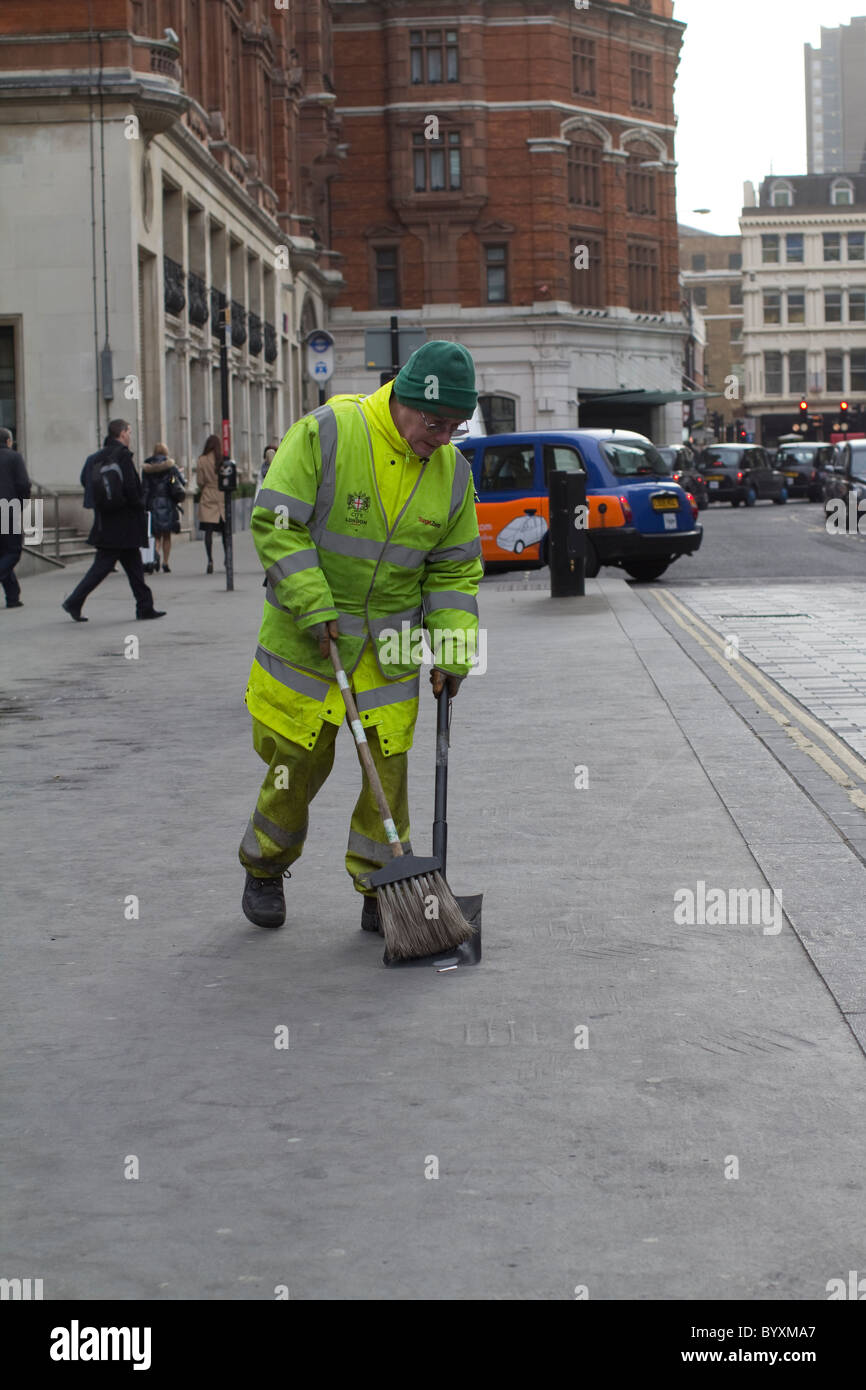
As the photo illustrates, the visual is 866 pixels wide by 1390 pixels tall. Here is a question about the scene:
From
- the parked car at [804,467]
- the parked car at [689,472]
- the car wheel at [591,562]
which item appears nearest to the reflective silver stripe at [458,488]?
the car wheel at [591,562]

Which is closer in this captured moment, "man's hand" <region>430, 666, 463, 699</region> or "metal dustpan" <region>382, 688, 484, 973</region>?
"metal dustpan" <region>382, 688, 484, 973</region>

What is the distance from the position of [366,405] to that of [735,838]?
2272mm

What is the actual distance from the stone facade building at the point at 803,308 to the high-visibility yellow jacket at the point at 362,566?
111259mm

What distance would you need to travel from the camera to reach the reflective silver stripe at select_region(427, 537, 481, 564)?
5.77m

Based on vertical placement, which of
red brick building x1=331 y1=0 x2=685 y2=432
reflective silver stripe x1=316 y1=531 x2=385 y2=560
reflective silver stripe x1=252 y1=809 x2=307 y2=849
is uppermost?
red brick building x1=331 y1=0 x2=685 y2=432

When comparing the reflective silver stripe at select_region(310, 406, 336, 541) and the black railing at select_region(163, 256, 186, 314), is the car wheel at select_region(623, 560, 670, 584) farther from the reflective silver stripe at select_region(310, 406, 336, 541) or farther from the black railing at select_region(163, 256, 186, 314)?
the reflective silver stripe at select_region(310, 406, 336, 541)

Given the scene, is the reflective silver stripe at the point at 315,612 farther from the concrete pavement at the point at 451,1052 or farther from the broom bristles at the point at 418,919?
the concrete pavement at the point at 451,1052

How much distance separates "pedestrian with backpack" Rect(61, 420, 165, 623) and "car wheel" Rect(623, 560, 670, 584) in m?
6.45

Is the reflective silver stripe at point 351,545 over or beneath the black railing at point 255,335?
beneath

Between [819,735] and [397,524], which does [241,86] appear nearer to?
[819,735]

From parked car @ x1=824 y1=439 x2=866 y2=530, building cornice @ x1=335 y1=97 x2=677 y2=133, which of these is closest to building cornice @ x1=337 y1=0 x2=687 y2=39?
building cornice @ x1=335 y1=97 x2=677 y2=133

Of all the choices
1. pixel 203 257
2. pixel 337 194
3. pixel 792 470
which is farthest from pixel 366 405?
pixel 337 194

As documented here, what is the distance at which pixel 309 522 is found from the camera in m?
5.59

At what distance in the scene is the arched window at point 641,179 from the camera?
68.9 meters
